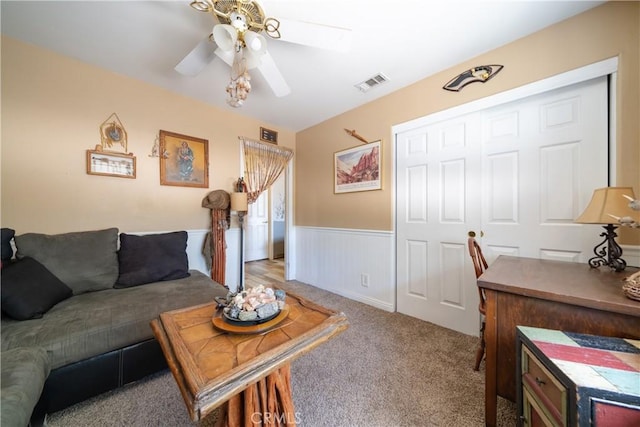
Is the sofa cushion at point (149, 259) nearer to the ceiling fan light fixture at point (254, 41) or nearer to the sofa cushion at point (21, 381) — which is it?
the sofa cushion at point (21, 381)

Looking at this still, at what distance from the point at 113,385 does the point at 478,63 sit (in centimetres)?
356

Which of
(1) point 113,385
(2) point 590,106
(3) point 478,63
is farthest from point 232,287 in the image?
(2) point 590,106

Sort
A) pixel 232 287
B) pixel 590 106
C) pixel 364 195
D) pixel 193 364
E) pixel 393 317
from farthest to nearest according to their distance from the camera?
pixel 232 287 → pixel 364 195 → pixel 393 317 → pixel 590 106 → pixel 193 364

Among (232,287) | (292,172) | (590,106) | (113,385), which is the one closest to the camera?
(113,385)

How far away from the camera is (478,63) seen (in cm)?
194

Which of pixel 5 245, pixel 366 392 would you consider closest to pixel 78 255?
pixel 5 245

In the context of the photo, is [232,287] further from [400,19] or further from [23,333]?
[400,19]

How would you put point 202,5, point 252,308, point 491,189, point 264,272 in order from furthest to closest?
1. point 264,272
2. point 491,189
3. point 202,5
4. point 252,308

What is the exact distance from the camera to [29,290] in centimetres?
133

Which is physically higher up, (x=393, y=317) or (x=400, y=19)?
(x=400, y=19)

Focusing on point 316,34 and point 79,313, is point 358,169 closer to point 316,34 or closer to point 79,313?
point 316,34

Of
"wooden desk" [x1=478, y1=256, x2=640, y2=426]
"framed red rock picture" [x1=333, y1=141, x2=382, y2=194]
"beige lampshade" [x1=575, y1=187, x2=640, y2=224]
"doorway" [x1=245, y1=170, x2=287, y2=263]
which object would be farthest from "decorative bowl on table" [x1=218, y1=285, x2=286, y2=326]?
"doorway" [x1=245, y1=170, x2=287, y2=263]

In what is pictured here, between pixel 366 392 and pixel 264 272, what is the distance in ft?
10.7

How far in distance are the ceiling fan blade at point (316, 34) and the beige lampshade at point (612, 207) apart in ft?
5.52
